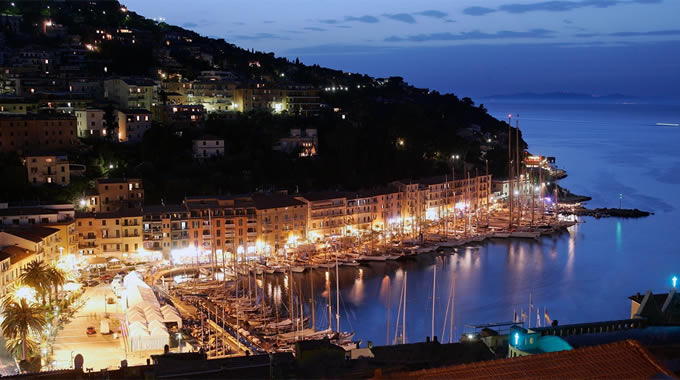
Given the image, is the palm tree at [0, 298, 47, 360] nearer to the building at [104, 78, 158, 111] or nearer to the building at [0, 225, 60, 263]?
the building at [0, 225, 60, 263]

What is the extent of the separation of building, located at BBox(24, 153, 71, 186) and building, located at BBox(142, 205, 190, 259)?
301cm

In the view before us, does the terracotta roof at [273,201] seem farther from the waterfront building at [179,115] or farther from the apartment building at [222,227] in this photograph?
the waterfront building at [179,115]

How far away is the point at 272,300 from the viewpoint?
17.0 meters

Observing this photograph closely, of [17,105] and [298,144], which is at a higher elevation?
[17,105]

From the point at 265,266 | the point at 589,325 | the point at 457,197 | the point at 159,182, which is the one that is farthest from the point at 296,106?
the point at 589,325

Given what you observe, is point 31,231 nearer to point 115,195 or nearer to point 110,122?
point 115,195

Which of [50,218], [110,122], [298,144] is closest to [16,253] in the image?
[50,218]

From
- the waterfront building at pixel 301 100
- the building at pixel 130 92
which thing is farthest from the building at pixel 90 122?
the waterfront building at pixel 301 100

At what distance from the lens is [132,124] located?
25.0 metres

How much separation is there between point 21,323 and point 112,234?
813 centimetres

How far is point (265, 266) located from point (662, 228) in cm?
1595

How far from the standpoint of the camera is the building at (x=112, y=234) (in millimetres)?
18578

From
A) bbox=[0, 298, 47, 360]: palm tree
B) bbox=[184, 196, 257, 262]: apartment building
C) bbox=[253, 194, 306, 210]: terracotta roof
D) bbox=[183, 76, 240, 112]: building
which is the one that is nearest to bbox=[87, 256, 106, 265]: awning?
bbox=[184, 196, 257, 262]: apartment building

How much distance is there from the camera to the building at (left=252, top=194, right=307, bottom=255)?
69.4 feet
